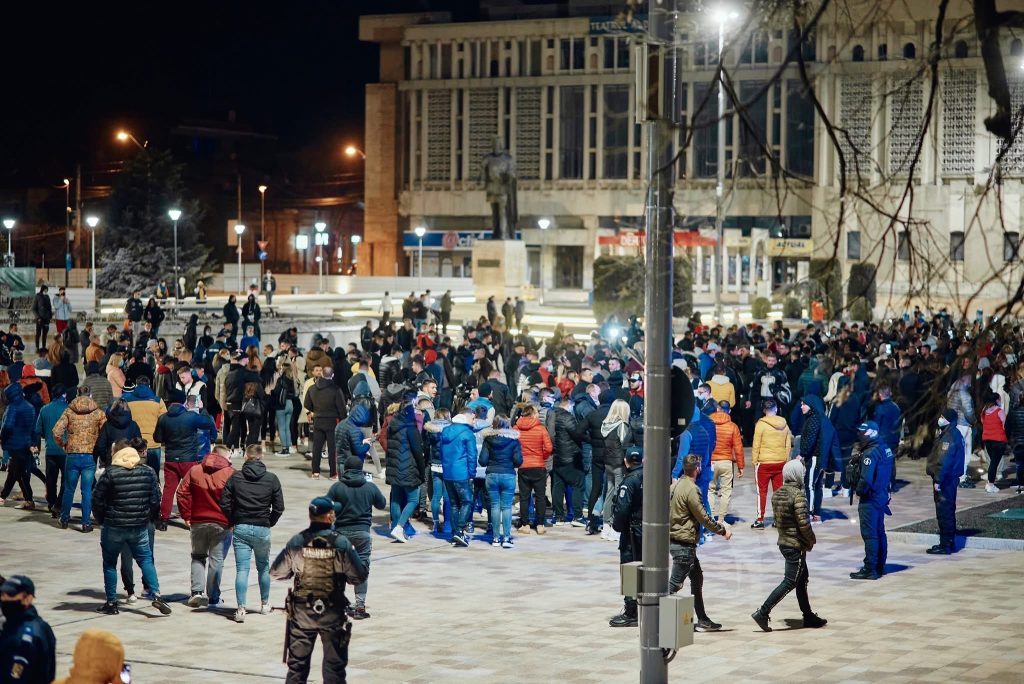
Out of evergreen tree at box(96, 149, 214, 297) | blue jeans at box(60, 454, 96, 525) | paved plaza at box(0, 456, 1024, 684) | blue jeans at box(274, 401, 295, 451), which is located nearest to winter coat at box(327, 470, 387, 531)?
paved plaza at box(0, 456, 1024, 684)

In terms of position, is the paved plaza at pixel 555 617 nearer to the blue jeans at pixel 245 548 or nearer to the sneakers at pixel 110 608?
the sneakers at pixel 110 608

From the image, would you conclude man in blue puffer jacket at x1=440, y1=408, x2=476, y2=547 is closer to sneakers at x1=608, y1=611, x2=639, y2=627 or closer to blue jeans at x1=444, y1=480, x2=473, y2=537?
blue jeans at x1=444, y1=480, x2=473, y2=537

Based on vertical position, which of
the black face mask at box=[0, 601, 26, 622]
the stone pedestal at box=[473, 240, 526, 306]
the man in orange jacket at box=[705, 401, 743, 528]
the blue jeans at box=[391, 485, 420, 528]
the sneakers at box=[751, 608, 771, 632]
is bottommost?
the sneakers at box=[751, 608, 771, 632]

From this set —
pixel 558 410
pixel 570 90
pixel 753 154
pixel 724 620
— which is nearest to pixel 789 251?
pixel 570 90

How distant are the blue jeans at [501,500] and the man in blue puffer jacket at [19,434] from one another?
5.43m

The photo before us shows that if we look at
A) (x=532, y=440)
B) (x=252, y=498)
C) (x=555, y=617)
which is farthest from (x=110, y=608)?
(x=532, y=440)

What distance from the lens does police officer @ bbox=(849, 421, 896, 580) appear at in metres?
15.2

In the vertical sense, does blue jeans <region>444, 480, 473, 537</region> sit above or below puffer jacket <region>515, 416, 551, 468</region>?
below

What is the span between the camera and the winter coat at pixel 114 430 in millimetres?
16312

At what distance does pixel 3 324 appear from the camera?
44906 millimetres

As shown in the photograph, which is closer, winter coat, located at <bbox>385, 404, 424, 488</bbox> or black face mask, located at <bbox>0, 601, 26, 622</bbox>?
black face mask, located at <bbox>0, 601, 26, 622</bbox>

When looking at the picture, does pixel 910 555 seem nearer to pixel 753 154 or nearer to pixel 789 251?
pixel 753 154

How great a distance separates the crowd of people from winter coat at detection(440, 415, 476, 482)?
0.07 ft

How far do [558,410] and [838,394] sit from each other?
14.7ft
